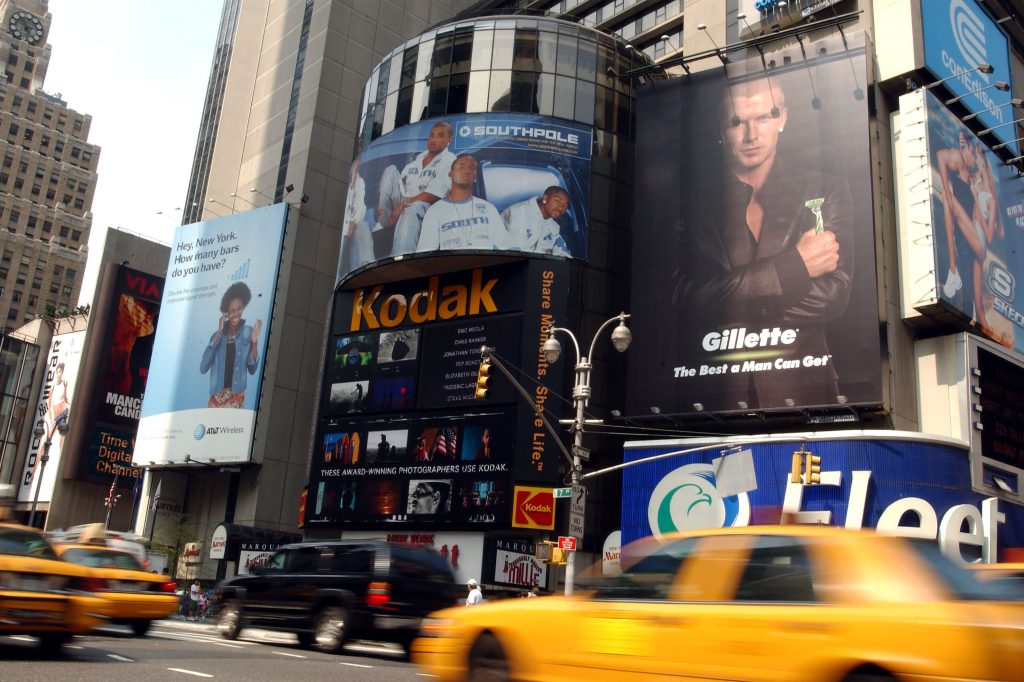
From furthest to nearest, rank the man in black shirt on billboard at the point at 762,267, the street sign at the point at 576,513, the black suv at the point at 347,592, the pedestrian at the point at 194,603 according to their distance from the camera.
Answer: the pedestrian at the point at 194,603
the man in black shirt on billboard at the point at 762,267
the street sign at the point at 576,513
the black suv at the point at 347,592

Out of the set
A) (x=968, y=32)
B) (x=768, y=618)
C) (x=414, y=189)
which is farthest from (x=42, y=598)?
(x=968, y=32)

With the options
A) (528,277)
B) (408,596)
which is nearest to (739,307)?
(528,277)

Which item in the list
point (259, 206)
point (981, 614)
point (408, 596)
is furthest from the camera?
point (259, 206)

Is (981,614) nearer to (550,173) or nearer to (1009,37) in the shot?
(550,173)

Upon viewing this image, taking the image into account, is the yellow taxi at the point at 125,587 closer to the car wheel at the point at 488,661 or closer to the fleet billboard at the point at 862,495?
the car wheel at the point at 488,661

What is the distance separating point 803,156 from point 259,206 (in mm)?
38671

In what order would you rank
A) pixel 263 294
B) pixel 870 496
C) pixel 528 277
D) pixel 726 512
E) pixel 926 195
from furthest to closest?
pixel 263 294, pixel 528 277, pixel 926 195, pixel 726 512, pixel 870 496

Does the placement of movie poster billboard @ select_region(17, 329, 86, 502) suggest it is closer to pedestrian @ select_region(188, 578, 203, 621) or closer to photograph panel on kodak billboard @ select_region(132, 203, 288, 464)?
photograph panel on kodak billboard @ select_region(132, 203, 288, 464)

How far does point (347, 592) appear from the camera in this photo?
1666cm

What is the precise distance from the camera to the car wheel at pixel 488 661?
8.55 meters

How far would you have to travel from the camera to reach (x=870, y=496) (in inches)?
1250

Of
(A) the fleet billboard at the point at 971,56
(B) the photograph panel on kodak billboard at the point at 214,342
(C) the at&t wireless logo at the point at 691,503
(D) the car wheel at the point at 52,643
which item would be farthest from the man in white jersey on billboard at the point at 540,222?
(D) the car wheel at the point at 52,643

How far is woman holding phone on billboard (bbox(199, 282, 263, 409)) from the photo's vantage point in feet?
180

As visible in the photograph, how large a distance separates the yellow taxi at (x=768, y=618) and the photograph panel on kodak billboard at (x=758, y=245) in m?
27.9
